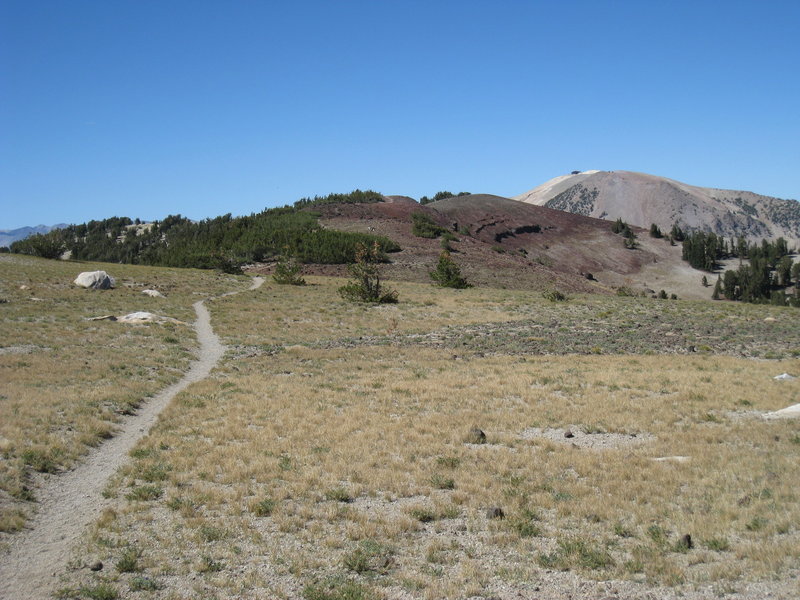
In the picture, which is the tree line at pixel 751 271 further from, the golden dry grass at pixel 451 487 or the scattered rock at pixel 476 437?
the scattered rock at pixel 476 437

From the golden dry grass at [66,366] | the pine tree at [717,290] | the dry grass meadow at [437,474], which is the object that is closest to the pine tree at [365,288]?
the golden dry grass at [66,366]

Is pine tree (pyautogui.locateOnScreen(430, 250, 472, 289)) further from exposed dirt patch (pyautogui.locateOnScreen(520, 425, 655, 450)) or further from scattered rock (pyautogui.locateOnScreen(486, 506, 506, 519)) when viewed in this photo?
scattered rock (pyautogui.locateOnScreen(486, 506, 506, 519))

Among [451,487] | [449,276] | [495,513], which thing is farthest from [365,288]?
[495,513]

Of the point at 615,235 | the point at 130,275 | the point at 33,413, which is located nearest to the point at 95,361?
the point at 33,413

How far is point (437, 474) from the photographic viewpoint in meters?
10.6

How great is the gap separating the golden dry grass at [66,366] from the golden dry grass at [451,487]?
1548 millimetres

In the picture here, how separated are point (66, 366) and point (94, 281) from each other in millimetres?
27683

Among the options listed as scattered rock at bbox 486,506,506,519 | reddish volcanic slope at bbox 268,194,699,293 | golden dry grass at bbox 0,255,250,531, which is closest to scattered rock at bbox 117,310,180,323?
golden dry grass at bbox 0,255,250,531

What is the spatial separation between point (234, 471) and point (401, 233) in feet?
243

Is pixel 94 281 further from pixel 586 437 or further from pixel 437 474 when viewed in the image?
pixel 586 437

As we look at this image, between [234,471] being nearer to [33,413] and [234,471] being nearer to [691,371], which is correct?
[33,413]

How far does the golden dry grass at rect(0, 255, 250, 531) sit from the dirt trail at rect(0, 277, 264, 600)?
0.29m

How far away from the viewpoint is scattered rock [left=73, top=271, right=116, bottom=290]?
1732 inches

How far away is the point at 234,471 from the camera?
35.1 ft
